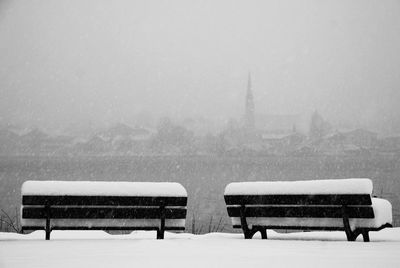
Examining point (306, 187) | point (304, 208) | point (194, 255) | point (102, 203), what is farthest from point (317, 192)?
point (102, 203)

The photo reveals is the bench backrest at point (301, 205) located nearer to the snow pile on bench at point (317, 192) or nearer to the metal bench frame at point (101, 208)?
the snow pile on bench at point (317, 192)

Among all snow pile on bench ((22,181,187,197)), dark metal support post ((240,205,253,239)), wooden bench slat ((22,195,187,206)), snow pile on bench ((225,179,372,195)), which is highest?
snow pile on bench ((225,179,372,195))

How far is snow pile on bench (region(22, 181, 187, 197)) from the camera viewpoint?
8883mm

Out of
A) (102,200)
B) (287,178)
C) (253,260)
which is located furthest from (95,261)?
(287,178)

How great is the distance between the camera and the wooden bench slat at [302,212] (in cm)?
838

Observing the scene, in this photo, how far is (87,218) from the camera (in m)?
8.95

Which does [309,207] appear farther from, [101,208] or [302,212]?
[101,208]

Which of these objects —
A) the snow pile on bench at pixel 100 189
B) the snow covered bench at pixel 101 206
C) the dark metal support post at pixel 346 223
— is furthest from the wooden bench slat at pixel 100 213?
the dark metal support post at pixel 346 223

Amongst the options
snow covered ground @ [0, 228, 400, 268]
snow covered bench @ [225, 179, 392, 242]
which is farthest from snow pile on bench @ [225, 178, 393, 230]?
snow covered ground @ [0, 228, 400, 268]

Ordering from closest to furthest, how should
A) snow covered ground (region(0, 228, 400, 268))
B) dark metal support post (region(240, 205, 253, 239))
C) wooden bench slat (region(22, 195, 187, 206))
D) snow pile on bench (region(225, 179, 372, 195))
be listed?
snow covered ground (region(0, 228, 400, 268)) < snow pile on bench (region(225, 179, 372, 195)) < wooden bench slat (region(22, 195, 187, 206)) < dark metal support post (region(240, 205, 253, 239))

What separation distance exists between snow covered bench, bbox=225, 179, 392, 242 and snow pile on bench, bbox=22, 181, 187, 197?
0.97 m

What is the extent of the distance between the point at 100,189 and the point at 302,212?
9.62 ft

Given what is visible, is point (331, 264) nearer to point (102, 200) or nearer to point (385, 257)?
point (385, 257)

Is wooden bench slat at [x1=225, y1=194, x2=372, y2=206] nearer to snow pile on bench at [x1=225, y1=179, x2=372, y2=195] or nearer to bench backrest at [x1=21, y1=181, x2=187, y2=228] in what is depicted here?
snow pile on bench at [x1=225, y1=179, x2=372, y2=195]
